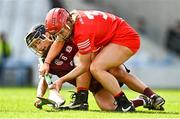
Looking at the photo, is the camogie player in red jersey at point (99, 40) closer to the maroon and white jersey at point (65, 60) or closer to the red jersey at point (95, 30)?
the red jersey at point (95, 30)

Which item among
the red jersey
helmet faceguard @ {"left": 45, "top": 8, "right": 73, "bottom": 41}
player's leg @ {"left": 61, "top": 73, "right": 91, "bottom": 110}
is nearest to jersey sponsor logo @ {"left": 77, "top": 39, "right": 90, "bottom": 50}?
the red jersey

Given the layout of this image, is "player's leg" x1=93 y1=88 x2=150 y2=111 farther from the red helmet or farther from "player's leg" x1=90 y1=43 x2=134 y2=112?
the red helmet

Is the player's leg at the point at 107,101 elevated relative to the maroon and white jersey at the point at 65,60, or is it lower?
lower

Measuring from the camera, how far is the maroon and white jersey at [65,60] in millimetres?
10961

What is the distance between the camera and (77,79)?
1072 cm

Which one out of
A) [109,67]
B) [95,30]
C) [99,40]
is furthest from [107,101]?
[95,30]

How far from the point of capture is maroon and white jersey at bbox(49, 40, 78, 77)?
36.0 feet

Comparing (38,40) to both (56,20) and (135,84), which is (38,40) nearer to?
(56,20)

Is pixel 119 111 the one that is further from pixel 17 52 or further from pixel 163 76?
pixel 17 52

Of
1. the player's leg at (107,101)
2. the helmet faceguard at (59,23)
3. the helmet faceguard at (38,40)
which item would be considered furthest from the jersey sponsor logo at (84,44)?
the player's leg at (107,101)

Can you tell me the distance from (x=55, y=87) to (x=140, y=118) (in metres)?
1.64

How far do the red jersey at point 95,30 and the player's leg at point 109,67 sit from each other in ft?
0.34

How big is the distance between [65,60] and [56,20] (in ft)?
2.78

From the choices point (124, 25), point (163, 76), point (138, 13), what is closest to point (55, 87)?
point (124, 25)
